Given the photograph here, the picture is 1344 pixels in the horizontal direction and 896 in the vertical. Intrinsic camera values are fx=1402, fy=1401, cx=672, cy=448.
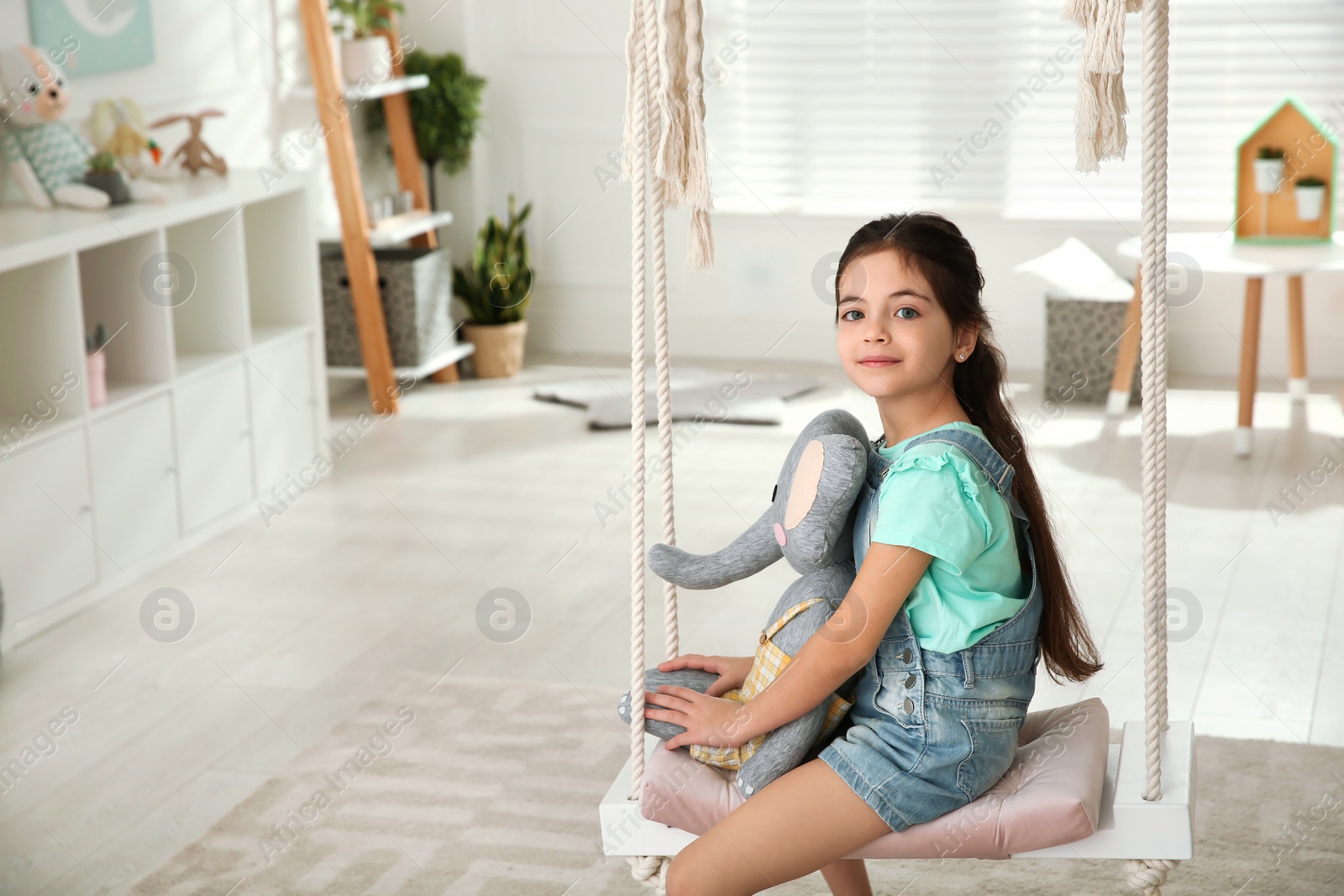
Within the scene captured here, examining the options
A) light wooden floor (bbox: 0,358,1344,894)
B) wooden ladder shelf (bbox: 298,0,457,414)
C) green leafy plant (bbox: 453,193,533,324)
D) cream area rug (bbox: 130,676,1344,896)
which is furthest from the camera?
A: green leafy plant (bbox: 453,193,533,324)

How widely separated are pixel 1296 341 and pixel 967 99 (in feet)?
4.96

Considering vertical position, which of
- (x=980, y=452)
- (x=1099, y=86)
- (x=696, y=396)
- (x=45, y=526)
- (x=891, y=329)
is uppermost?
(x=1099, y=86)

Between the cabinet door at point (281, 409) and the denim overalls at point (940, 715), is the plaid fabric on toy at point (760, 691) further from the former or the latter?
the cabinet door at point (281, 409)

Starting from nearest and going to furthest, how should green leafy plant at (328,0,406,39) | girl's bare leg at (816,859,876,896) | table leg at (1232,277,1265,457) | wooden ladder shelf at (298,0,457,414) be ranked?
girl's bare leg at (816,859,876,896) → table leg at (1232,277,1265,457) → wooden ladder shelf at (298,0,457,414) → green leafy plant at (328,0,406,39)

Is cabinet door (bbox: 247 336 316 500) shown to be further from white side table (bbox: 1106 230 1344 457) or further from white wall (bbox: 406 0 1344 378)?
white side table (bbox: 1106 230 1344 457)

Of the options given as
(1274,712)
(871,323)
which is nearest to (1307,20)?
(1274,712)

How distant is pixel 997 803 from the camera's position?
1.29 metres

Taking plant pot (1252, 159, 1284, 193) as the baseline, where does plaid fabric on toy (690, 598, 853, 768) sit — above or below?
below

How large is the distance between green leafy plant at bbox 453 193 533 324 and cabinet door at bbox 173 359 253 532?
1518 millimetres

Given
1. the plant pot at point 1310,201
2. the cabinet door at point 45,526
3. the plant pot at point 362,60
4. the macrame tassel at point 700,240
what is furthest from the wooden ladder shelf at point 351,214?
the macrame tassel at point 700,240

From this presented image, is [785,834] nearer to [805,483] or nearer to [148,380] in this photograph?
[805,483]

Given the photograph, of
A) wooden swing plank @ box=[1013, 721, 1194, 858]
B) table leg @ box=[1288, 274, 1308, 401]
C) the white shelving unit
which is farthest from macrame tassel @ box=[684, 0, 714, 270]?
table leg @ box=[1288, 274, 1308, 401]

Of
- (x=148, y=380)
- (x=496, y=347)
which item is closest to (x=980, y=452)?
(x=148, y=380)

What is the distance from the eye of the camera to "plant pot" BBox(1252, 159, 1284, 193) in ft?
13.2
